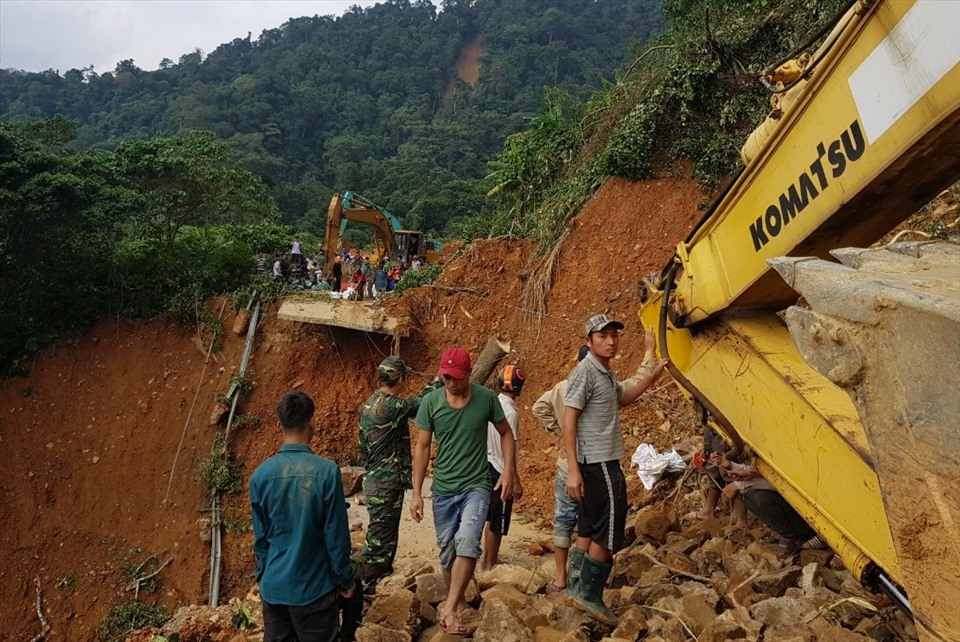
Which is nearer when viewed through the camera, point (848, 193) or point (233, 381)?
point (848, 193)

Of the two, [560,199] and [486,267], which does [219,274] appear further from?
[560,199]

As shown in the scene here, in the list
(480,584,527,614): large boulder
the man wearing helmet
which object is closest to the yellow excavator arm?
the man wearing helmet

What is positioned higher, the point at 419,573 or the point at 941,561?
the point at 941,561

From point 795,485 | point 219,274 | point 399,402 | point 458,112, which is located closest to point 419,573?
point 399,402

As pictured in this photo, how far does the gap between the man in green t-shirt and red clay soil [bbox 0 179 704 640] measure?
4598mm

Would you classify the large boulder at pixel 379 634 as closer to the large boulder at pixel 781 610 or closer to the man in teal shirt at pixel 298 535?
the man in teal shirt at pixel 298 535

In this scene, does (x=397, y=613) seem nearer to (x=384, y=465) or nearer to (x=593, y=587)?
(x=384, y=465)

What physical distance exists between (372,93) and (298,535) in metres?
74.2

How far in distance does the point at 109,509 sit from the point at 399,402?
8.21 meters

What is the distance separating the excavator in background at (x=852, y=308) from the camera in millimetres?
1673

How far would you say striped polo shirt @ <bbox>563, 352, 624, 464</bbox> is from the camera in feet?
12.5

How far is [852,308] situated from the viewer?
1.83m

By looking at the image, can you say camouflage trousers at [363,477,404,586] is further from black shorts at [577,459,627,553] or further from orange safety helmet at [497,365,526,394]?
black shorts at [577,459,627,553]

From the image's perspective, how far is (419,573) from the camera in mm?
5078
